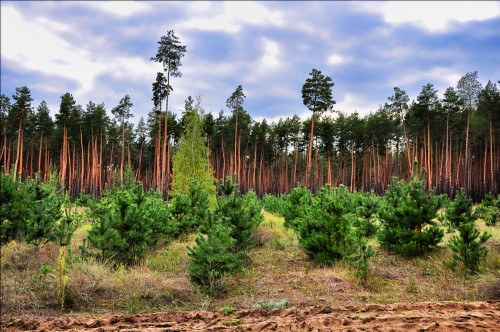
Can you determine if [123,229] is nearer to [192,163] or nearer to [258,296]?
[258,296]

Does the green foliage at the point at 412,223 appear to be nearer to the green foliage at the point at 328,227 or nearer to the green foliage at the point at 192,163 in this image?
the green foliage at the point at 328,227

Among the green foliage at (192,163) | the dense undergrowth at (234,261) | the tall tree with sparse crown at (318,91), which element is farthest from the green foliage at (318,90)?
the dense undergrowth at (234,261)

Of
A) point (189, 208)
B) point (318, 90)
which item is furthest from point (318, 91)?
point (189, 208)

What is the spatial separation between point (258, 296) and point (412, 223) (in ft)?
20.1

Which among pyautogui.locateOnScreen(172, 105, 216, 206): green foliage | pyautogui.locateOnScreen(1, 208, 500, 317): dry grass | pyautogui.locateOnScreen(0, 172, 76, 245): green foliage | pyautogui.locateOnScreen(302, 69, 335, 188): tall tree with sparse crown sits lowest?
pyautogui.locateOnScreen(1, 208, 500, 317): dry grass

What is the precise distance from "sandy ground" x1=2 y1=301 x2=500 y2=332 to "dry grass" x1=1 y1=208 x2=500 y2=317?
986 mm

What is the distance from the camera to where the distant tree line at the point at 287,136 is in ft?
112

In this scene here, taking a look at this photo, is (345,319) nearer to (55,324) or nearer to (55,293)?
(55,324)

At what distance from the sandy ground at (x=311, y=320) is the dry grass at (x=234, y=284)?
3.24 ft

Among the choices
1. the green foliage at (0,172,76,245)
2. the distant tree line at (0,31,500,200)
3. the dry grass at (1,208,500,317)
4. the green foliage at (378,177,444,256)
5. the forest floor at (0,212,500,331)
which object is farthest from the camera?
the distant tree line at (0,31,500,200)

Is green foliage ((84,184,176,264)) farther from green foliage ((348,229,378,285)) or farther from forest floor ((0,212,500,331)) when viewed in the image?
green foliage ((348,229,378,285))

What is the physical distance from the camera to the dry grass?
757 centimetres

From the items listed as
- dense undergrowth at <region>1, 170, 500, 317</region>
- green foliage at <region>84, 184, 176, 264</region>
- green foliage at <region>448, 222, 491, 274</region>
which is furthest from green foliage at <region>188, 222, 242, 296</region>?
green foliage at <region>448, 222, 491, 274</region>

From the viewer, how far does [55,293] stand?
775 cm
